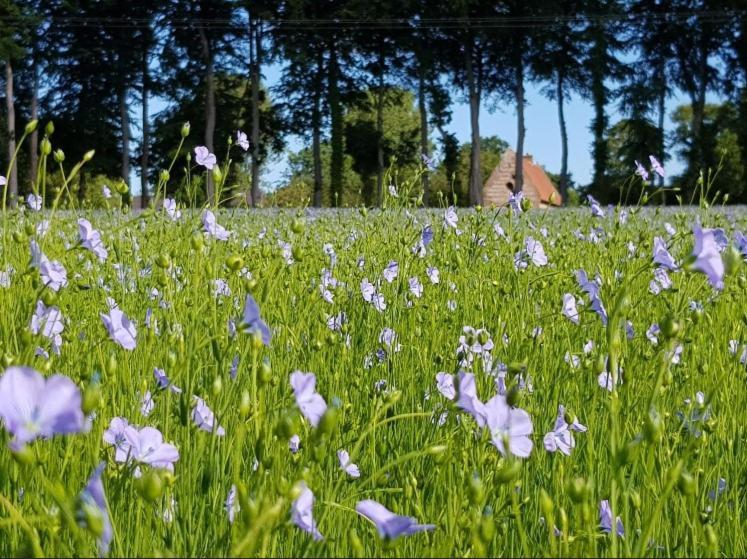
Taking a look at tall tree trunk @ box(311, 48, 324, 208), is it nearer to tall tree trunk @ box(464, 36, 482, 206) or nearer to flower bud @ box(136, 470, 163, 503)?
tall tree trunk @ box(464, 36, 482, 206)

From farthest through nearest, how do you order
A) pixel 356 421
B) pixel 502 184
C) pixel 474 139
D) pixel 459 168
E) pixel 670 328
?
pixel 502 184, pixel 459 168, pixel 474 139, pixel 356 421, pixel 670 328

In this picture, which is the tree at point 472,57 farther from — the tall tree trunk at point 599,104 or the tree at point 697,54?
the tree at point 697,54

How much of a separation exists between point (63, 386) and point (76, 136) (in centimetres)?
3526

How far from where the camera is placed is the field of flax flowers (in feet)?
3.20

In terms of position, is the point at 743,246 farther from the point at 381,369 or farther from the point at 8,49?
the point at 8,49

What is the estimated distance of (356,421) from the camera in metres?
1.77

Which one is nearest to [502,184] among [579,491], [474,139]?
[474,139]

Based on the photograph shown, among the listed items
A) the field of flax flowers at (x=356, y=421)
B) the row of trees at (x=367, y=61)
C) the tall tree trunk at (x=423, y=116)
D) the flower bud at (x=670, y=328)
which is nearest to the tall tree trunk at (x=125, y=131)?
the row of trees at (x=367, y=61)

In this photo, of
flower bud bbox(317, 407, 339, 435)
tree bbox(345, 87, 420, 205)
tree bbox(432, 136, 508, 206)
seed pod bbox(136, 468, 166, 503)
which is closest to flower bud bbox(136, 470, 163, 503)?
seed pod bbox(136, 468, 166, 503)

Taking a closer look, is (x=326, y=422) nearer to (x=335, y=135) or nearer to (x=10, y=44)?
(x=10, y=44)

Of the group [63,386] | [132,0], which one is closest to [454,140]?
[132,0]

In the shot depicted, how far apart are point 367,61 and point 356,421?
32628 millimetres

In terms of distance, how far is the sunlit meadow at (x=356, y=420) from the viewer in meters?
0.98

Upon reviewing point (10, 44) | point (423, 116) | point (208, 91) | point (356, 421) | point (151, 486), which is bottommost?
point (356, 421)
